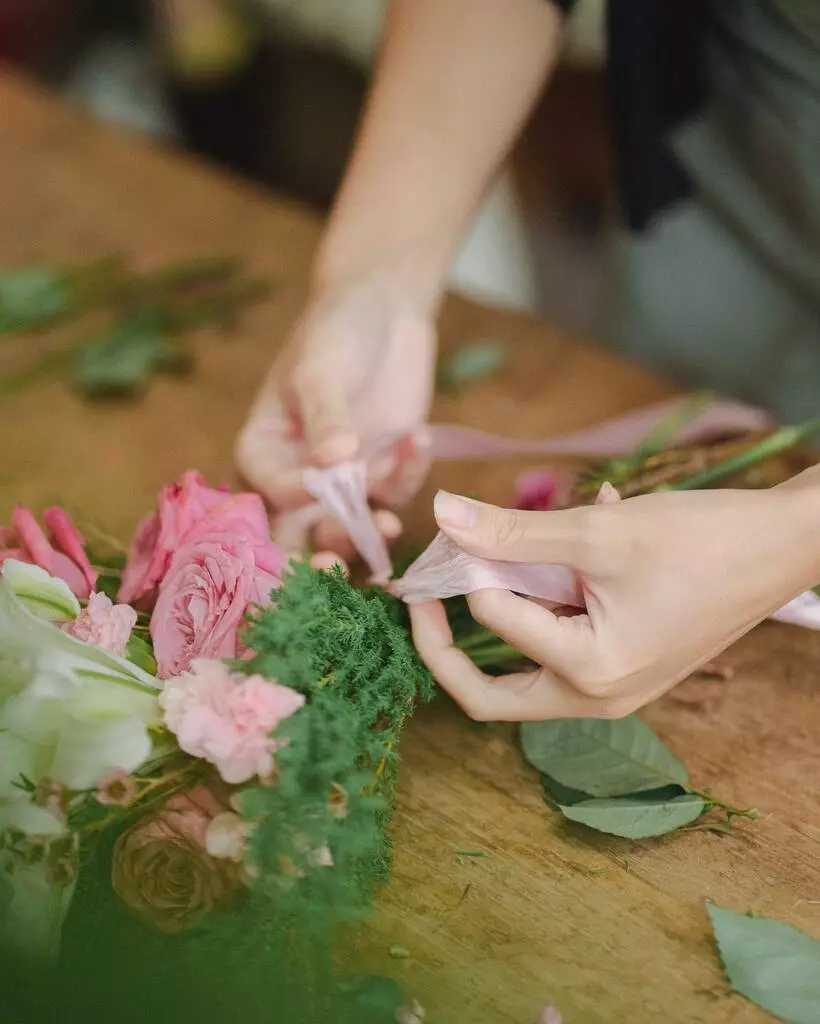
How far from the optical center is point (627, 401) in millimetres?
801

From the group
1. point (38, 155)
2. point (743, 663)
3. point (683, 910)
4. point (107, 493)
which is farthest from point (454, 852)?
point (38, 155)

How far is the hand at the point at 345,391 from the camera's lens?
2.14 ft

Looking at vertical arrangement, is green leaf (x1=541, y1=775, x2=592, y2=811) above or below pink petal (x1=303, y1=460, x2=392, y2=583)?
below

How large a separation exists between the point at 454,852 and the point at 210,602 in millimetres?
191

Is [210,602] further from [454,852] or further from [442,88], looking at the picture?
[442,88]

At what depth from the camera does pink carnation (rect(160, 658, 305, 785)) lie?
0.40 m

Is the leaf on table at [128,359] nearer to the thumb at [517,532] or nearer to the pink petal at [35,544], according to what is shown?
the pink petal at [35,544]

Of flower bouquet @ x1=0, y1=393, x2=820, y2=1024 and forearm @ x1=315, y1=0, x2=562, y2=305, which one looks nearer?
flower bouquet @ x1=0, y1=393, x2=820, y2=1024

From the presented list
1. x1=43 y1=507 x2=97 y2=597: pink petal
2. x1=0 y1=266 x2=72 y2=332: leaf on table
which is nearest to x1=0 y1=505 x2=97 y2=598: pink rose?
x1=43 y1=507 x2=97 y2=597: pink petal

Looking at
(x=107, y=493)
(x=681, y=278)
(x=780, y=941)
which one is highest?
(x=681, y=278)

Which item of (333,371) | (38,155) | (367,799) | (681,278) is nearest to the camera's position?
(367,799)

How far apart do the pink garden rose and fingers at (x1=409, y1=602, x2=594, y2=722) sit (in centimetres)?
8

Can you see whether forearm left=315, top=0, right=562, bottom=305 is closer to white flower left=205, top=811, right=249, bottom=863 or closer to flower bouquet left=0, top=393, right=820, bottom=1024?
flower bouquet left=0, top=393, right=820, bottom=1024

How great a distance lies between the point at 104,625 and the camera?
1.45ft
